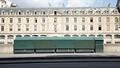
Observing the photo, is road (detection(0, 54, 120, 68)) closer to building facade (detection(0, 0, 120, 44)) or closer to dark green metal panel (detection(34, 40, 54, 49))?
dark green metal panel (detection(34, 40, 54, 49))

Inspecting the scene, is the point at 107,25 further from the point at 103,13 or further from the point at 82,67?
the point at 82,67

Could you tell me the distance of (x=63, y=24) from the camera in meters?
52.2

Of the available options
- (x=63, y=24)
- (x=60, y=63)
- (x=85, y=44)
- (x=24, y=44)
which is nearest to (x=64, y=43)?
(x=85, y=44)

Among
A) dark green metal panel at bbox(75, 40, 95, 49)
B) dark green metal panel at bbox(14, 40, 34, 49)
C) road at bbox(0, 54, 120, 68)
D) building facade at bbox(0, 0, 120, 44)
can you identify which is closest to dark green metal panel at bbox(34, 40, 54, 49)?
dark green metal panel at bbox(14, 40, 34, 49)

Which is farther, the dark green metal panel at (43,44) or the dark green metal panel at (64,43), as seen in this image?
the dark green metal panel at (64,43)

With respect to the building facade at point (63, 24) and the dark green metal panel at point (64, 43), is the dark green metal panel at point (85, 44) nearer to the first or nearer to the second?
the dark green metal panel at point (64, 43)

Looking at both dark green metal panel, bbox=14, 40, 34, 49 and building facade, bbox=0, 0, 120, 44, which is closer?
dark green metal panel, bbox=14, 40, 34, 49

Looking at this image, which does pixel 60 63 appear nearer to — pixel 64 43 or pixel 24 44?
pixel 64 43

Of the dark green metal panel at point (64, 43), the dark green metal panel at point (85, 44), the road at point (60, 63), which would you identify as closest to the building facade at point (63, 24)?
the dark green metal panel at point (64, 43)

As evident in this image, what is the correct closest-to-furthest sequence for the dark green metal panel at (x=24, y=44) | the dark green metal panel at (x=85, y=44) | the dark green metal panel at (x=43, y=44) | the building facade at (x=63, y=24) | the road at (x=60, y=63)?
the road at (x=60, y=63)
the dark green metal panel at (x=24, y=44)
the dark green metal panel at (x=43, y=44)
the dark green metal panel at (x=85, y=44)
the building facade at (x=63, y=24)

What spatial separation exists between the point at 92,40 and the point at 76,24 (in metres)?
25.6

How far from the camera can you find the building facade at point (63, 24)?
5144 centimetres

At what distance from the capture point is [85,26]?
52062mm

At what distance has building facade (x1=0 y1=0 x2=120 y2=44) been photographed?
51438 millimetres
